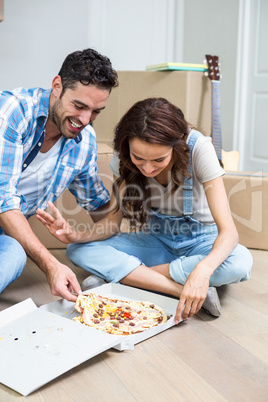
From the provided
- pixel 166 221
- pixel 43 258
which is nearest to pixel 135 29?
pixel 166 221

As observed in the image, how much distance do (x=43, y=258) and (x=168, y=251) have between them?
525 millimetres

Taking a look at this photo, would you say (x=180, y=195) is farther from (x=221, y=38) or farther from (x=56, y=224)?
(x=221, y=38)

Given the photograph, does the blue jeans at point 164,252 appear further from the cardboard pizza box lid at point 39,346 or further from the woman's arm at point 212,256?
→ the cardboard pizza box lid at point 39,346

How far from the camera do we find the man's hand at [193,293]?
128 cm

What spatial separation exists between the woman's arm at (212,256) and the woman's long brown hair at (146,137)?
0.13 meters

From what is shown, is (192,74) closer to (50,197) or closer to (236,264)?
(50,197)

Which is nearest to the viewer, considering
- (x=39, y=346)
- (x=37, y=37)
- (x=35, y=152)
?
(x=39, y=346)

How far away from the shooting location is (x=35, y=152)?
1.62 metres

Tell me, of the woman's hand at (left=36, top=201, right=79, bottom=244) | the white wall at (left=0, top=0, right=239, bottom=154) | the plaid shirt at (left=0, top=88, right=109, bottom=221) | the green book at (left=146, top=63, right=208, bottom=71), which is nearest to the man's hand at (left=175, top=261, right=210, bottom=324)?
the woman's hand at (left=36, top=201, right=79, bottom=244)

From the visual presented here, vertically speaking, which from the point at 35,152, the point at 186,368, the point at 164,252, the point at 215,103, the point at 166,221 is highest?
the point at 215,103

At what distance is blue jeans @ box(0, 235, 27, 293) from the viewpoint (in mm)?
1337

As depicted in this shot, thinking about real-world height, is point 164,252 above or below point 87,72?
below

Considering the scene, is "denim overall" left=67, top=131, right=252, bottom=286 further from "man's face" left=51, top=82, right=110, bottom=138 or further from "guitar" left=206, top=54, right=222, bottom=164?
"guitar" left=206, top=54, right=222, bottom=164

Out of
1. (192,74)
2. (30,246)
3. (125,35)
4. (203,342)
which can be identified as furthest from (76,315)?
(125,35)
